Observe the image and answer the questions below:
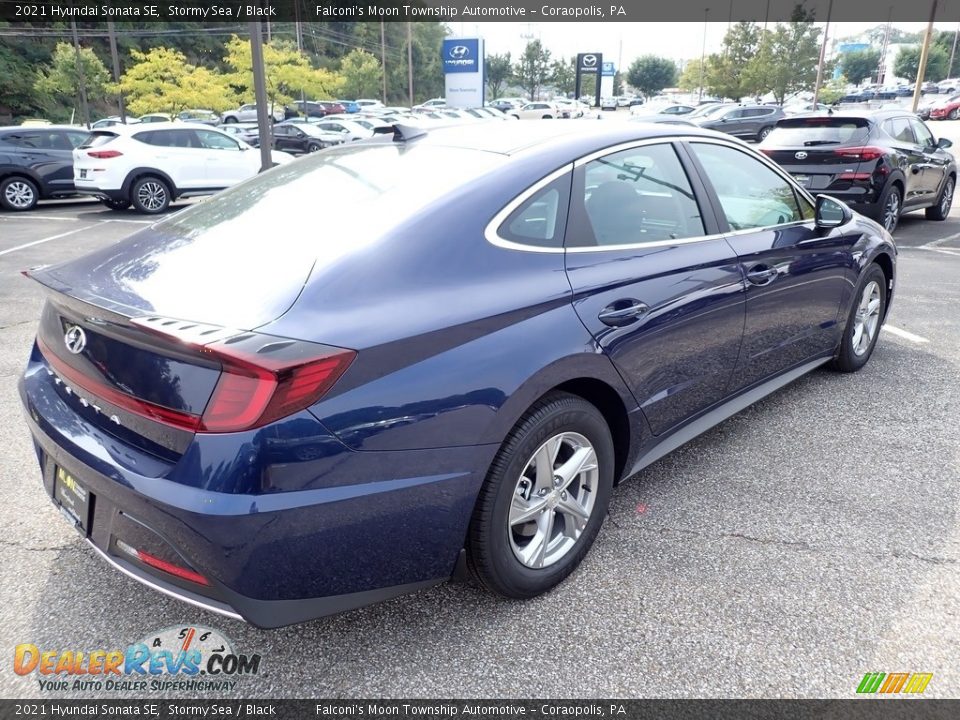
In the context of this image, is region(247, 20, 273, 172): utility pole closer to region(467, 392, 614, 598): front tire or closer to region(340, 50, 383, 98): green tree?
region(467, 392, 614, 598): front tire

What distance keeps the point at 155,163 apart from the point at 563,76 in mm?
89147

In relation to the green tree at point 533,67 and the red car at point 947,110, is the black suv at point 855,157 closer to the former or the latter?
the red car at point 947,110

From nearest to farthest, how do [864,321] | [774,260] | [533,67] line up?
[774,260]
[864,321]
[533,67]

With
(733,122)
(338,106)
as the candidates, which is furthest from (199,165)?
(338,106)

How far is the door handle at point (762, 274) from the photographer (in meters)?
3.35

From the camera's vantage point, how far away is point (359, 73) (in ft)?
186

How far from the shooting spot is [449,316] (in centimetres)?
214

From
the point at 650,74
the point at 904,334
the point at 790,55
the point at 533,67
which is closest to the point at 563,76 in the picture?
the point at 533,67

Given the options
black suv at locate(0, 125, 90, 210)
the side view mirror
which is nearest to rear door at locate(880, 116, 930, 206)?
the side view mirror

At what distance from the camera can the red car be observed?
43000 mm

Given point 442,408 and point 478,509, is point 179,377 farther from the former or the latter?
point 478,509

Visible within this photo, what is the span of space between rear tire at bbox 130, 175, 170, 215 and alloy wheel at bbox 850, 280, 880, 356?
12289mm

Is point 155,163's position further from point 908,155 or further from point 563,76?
point 563,76

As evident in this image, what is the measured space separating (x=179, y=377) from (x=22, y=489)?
1.96 metres
